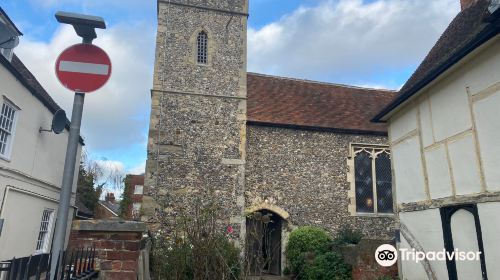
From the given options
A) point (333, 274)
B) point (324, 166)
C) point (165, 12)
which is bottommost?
point (333, 274)

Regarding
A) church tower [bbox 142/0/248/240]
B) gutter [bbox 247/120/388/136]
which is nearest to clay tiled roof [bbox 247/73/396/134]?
gutter [bbox 247/120/388/136]

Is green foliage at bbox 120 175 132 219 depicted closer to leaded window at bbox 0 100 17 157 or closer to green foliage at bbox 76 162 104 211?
green foliage at bbox 76 162 104 211

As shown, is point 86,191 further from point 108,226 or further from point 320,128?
point 108,226

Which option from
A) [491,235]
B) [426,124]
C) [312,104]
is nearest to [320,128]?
[312,104]

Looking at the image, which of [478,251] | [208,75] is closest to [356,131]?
[208,75]

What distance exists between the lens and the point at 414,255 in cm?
724

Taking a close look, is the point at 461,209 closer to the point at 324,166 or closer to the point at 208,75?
the point at 324,166

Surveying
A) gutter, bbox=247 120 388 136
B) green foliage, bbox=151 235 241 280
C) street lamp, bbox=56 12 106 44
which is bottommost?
green foliage, bbox=151 235 241 280

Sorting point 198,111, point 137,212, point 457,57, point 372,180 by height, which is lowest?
point 137,212

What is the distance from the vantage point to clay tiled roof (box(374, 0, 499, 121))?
5383 millimetres

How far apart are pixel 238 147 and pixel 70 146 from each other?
33.8 ft

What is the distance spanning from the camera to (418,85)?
7098mm

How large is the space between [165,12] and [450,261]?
38.9 feet

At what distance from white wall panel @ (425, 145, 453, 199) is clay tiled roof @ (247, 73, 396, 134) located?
6588 mm
